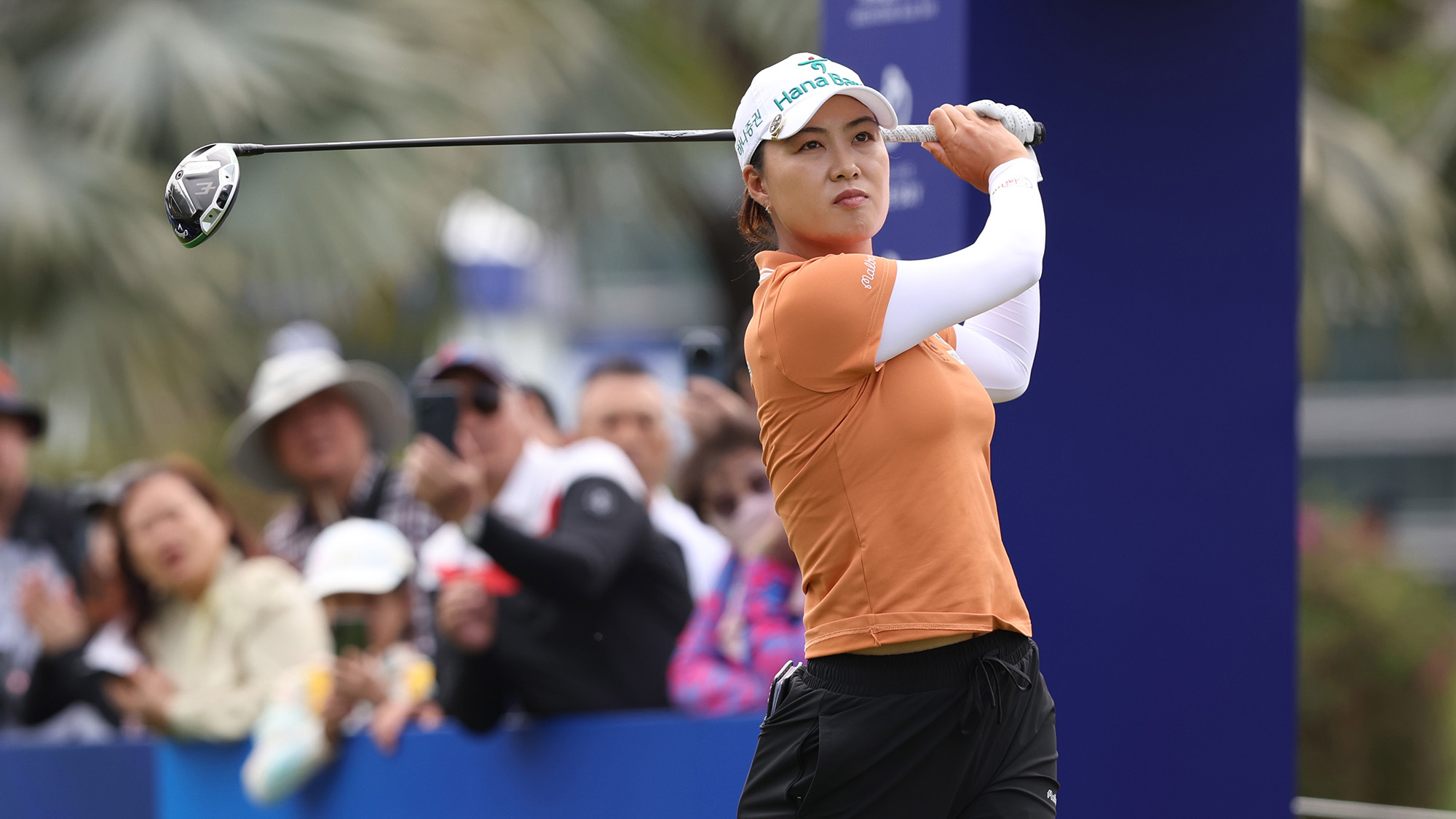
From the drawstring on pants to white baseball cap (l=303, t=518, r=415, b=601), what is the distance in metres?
2.97

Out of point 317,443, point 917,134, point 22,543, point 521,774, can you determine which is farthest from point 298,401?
point 917,134

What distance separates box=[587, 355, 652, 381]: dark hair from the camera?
503 cm

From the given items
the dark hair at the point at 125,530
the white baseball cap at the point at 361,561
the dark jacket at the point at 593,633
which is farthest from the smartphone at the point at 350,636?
the dark jacket at the point at 593,633

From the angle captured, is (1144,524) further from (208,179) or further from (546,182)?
(546,182)

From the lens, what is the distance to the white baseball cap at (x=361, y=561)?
491 centimetres

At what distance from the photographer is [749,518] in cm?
411

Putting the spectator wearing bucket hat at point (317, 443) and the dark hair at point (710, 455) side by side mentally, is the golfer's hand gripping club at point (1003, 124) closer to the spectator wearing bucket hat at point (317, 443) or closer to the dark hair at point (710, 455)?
the dark hair at point (710, 455)

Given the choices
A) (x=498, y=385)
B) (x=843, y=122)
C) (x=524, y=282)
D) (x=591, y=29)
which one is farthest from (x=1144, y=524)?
(x=524, y=282)

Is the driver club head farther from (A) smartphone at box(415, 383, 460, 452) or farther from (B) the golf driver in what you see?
(A) smartphone at box(415, 383, 460, 452)

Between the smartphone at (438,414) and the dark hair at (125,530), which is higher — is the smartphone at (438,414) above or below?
above

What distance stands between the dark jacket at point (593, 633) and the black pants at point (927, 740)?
1534mm

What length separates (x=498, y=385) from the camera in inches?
185

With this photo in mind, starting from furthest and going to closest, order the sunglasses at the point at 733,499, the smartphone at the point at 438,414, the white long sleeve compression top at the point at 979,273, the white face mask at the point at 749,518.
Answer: the sunglasses at the point at 733,499, the white face mask at the point at 749,518, the smartphone at the point at 438,414, the white long sleeve compression top at the point at 979,273

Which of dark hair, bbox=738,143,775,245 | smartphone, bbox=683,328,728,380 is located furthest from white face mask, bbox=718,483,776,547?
dark hair, bbox=738,143,775,245
